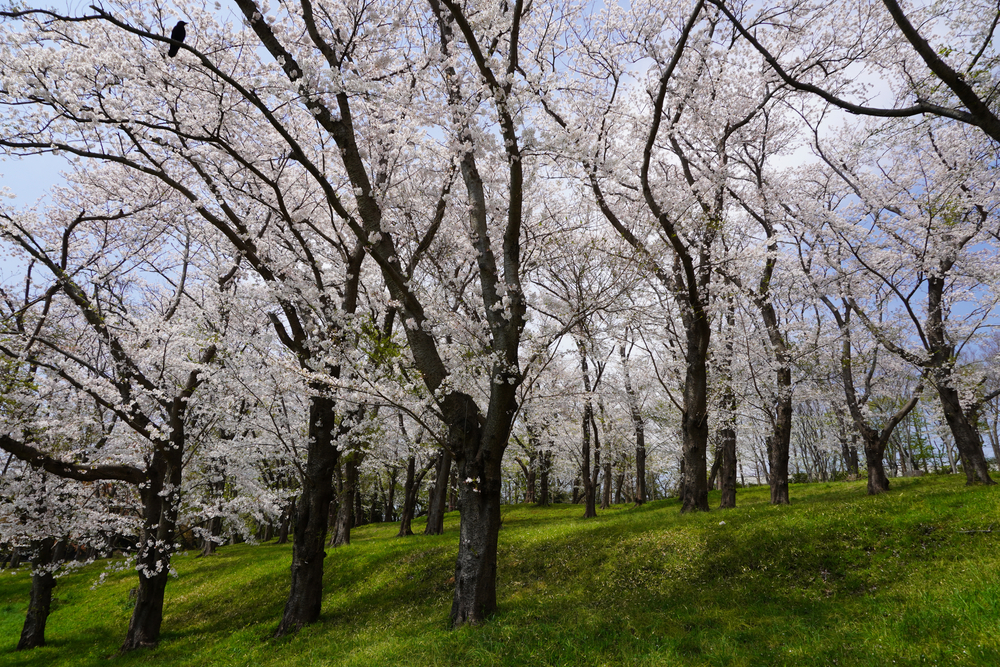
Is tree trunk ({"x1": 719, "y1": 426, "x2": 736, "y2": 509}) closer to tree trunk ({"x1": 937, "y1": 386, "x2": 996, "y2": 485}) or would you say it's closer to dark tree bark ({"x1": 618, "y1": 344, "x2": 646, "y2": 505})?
dark tree bark ({"x1": 618, "y1": 344, "x2": 646, "y2": 505})

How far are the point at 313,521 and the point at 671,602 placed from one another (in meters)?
7.60

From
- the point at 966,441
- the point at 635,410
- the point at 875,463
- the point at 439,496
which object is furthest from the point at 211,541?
the point at 966,441

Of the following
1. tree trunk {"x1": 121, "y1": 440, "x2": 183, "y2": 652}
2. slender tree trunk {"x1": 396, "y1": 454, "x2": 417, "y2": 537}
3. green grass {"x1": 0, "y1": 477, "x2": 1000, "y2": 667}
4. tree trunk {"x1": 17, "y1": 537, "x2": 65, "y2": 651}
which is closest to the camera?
green grass {"x1": 0, "y1": 477, "x2": 1000, "y2": 667}

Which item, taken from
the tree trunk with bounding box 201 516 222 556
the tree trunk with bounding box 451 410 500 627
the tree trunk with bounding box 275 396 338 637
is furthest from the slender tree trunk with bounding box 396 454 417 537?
the tree trunk with bounding box 451 410 500 627

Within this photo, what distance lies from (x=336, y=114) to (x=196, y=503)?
428 inches

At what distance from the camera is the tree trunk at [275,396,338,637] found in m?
10.8

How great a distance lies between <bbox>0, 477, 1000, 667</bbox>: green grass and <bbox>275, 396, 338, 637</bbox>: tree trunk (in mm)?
609

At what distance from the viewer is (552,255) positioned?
1396 centimetres

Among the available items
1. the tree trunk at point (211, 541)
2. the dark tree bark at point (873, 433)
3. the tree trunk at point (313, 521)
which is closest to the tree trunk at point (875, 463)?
the dark tree bark at point (873, 433)

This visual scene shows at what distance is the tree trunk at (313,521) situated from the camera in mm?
10750

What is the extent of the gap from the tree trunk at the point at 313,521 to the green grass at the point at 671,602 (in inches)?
24.0

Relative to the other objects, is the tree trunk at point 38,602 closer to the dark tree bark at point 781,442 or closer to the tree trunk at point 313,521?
the tree trunk at point 313,521

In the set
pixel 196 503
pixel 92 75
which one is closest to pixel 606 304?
pixel 92 75

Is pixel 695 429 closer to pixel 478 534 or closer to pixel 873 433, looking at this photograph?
pixel 873 433
